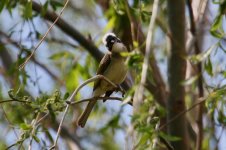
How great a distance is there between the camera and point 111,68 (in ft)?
13.9

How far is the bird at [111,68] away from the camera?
4105mm

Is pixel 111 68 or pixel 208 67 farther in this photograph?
pixel 111 68

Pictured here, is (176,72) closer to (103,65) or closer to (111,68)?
(111,68)

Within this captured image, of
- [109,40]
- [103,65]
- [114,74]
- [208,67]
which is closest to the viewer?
[208,67]

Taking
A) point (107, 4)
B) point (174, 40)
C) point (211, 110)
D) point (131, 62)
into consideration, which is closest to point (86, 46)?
point (107, 4)

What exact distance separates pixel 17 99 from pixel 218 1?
0.94 metres

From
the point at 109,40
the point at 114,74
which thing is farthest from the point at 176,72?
the point at 109,40

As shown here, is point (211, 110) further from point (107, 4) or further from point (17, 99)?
point (107, 4)

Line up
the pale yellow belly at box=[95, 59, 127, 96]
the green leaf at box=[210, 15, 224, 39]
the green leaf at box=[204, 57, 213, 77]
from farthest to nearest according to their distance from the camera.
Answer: the pale yellow belly at box=[95, 59, 127, 96]
the green leaf at box=[204, 57, 213, 77]
the green leaf at box=[210, 15, 224, 39]

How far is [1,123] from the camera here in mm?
5359

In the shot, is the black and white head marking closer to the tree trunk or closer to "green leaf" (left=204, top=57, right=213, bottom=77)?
the tree trunk

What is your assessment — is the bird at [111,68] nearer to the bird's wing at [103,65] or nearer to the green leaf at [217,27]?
the bird's wing at [103,65]

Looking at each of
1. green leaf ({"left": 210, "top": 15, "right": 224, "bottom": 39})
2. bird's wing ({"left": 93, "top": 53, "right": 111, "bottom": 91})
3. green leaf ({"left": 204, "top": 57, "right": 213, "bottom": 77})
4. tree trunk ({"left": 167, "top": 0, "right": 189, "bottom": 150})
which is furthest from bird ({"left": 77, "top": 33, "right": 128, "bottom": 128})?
green leaf ({"left": 210, "top": 15, "right": 224, "bottom": 39})

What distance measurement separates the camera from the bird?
4105 millimetres
